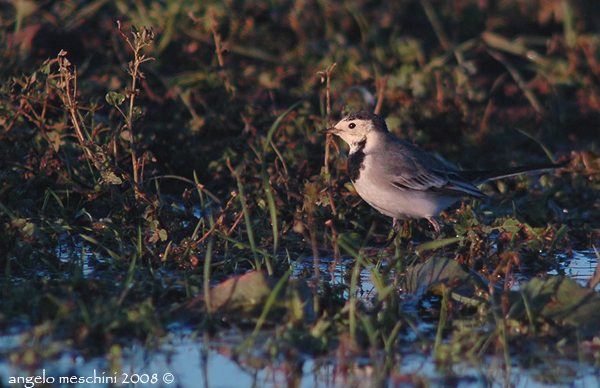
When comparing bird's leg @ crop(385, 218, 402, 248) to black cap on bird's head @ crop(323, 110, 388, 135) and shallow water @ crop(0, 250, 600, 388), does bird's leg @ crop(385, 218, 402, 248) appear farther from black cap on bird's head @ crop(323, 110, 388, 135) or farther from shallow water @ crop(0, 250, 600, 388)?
shallow water @ crop(0, 250, 600, 388)

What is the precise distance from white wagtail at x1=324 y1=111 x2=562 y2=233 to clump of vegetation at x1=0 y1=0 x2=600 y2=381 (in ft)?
0.62

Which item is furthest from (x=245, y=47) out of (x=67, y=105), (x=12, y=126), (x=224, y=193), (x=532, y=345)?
(x=532, y=345)

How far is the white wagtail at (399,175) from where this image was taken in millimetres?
6539

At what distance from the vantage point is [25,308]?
4.68m

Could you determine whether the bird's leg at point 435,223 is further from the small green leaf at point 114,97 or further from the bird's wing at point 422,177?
the small green leaf at point 114,97

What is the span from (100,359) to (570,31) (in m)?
8.43

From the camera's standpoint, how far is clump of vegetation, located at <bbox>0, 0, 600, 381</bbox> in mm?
4715

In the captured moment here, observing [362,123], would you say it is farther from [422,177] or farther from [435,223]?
[435,223]

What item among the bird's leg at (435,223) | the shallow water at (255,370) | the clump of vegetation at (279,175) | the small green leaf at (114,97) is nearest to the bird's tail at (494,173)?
the clump of vegetation at (279,175)

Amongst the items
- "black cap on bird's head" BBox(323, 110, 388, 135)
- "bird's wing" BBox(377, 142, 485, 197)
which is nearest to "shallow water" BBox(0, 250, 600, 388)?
"bird's wing" BBox(377, 142, 485, 197)

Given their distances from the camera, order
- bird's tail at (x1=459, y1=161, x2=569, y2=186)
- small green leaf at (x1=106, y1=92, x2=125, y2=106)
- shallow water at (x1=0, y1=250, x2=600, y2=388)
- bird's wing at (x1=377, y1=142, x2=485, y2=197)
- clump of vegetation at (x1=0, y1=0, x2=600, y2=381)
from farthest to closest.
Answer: bird's tail at (x1=459, y1=161, x2=569, y2=186) < bird's wing at (x1=377, y1=142, x2=485, y2=197) < small green leaf at (x1=106, y1=92, x2=125, y2=106) < clump of vegetation at (x1=0, y1=0, x2=600, y2=381) < shallow water at (x1=0, y1=250, x2=600, y2=388)

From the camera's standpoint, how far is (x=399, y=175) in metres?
6.70

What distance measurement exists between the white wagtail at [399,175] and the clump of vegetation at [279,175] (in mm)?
188

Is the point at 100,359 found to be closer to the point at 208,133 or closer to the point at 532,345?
the point at 532,345
